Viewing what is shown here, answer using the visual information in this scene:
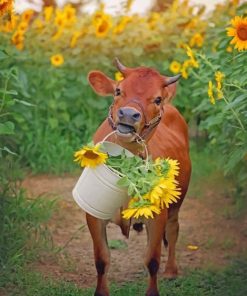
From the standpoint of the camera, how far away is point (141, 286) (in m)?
5.95

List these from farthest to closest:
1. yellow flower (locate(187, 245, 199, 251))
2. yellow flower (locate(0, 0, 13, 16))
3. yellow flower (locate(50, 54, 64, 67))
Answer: yellow flower (locate(50, 54, 64, 67)) → yellow flower (locate(187, 245, 199, 251)) → yellow flower (locate(0, 0, 13, 16))

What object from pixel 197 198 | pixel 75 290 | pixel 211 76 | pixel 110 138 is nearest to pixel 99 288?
pixel 75 290

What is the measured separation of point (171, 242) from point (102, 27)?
386 centimetres

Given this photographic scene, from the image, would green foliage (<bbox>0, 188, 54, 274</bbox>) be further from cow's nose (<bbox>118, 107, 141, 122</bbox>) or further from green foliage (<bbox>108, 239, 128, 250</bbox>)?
cow's nose (<bbox>118, 107, 141, 122</bbox>)

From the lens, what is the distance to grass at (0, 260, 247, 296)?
5674 millimetres

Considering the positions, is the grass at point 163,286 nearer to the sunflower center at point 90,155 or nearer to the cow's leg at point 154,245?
the cow's leg at point 154,245

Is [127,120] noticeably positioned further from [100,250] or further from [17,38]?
[17,38]

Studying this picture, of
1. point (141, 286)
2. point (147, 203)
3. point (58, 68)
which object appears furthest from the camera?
point (58, 68)

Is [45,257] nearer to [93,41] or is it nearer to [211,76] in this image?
[211,76]

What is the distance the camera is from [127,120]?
16.0ft

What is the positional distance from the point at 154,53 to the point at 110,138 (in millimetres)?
4799

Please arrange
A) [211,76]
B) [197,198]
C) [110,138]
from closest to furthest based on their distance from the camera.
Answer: [110,138] → [211,76] → [197,198]

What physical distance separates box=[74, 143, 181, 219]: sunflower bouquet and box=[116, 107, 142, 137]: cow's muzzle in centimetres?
15

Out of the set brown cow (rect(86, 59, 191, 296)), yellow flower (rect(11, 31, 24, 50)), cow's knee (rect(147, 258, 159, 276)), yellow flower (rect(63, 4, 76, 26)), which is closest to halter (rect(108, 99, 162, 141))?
brown cow (rect(86, 59, 191, 296))
